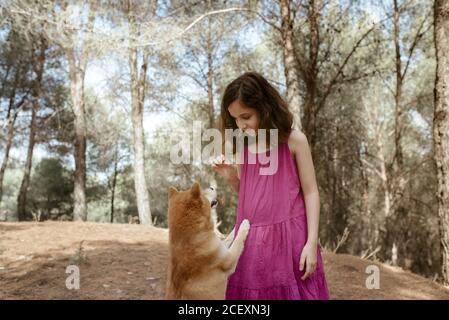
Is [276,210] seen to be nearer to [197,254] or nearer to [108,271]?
[197,254]

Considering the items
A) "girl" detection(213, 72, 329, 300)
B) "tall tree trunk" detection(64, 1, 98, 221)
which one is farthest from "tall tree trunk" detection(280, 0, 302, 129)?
"tall tree trunk" detection(64, 1, 98, 221)

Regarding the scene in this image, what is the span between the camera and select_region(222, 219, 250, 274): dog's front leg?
7.17 feet

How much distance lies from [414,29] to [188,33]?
878cm

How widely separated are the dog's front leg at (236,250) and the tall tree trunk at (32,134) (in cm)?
1466

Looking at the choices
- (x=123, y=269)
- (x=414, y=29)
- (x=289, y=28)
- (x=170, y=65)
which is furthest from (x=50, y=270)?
(x=414, y=29)

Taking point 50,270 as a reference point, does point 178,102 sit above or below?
above

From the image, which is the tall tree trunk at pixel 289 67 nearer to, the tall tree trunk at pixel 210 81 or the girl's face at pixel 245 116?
the girl's face at pixel 245 116

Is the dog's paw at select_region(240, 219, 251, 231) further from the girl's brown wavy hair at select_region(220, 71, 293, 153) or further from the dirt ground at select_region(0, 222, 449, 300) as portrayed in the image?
the dirt ground at select_region(0, 222, 449, 300)

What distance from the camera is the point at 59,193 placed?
2145 centimetres

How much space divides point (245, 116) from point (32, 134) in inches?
612

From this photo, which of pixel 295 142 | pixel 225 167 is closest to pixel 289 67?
pixel 225 167

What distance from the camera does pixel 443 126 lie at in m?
5.08

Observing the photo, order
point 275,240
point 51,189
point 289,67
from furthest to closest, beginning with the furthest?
point 51,189
point 289,67
point 275,240

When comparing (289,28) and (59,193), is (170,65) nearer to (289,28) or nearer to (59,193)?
(289,28)
